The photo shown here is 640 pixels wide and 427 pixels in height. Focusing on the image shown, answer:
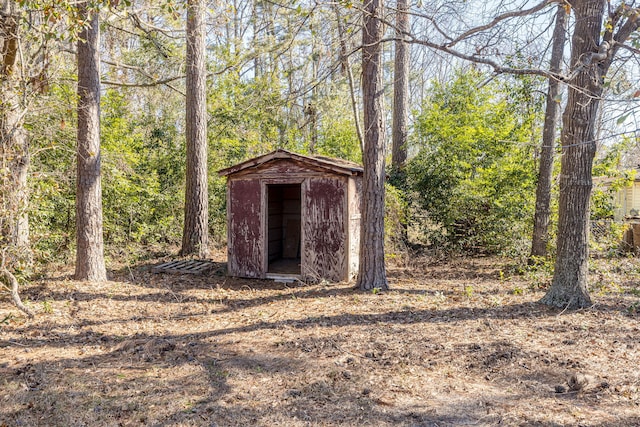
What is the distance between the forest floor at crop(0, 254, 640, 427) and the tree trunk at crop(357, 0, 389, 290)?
1.56 feet

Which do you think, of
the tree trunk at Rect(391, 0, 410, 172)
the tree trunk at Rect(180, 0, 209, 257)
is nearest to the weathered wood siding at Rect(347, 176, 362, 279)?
the tree trunk at Rect(180, 0, 209, 257)

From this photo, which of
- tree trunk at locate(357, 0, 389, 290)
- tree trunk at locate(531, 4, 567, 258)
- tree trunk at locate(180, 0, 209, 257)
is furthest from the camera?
tree trunk at locate(180, 0, 209, 257)

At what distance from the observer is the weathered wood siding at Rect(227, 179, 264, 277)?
8789 mm

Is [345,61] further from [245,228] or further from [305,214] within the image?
[245,228]

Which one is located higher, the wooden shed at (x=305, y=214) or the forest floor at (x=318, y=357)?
the wooden shed at (x=305, y=214)

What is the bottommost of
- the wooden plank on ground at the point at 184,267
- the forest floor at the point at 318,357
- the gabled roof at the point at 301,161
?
the forest floor at the point at 318,357

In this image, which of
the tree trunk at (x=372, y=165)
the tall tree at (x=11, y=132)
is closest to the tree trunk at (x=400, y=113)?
the tree trunk at (x=372, y=165)

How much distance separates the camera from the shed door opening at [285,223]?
10.9m

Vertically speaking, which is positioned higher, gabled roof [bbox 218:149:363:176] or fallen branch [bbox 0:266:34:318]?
gabled roof [bbox 218:149:363:176]

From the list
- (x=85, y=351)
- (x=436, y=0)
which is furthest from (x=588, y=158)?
(x=85, y=351)

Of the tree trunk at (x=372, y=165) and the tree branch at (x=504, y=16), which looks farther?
the tree trunk at (x=372, y=165)

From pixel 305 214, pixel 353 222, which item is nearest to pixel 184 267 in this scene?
pixel 305 214

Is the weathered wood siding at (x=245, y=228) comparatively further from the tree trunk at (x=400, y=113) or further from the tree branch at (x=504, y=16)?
the tree trunk at (x=400, y=113)

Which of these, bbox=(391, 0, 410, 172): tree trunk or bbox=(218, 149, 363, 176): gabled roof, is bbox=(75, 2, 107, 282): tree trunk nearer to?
bbox=(218, 149, 363, 176): gabled roof
